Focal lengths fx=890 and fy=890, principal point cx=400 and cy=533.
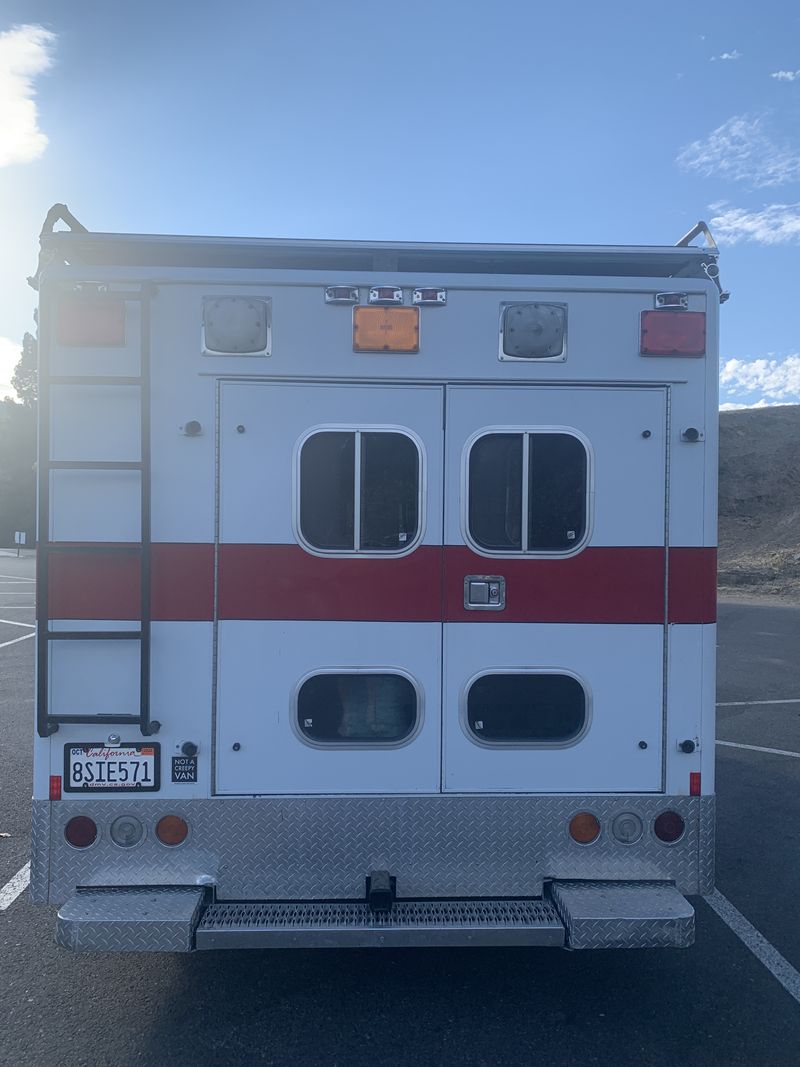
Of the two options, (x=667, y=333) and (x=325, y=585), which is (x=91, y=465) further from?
(x=667, y=333)

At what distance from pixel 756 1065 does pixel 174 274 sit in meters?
3.78

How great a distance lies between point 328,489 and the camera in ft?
11.7

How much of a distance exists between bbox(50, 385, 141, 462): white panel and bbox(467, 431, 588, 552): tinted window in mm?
1352

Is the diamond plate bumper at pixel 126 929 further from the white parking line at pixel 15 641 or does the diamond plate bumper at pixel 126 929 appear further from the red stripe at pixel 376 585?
the white parking line at pixel 15 641

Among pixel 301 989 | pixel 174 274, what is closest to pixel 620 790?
pixel 301 989

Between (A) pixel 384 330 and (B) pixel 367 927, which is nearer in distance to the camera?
(B) pixel 367 927

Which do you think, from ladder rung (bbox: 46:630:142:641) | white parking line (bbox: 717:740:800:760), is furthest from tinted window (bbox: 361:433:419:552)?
white parking line (bbox: 717:740:800:760)

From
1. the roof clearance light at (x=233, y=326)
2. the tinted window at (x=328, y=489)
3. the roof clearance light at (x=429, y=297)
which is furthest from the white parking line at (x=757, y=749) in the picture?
the roof clearance light at (x=233, y=326)

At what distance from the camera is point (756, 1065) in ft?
11.0

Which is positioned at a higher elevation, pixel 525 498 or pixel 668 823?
pixel 525 498

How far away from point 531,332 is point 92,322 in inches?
68.5

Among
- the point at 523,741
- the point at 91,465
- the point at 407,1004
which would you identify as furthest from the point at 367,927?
the point at 91,465

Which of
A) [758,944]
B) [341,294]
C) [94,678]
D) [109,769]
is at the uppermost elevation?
[341,294]

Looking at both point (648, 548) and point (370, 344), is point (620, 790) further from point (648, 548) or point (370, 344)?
point (370, 344)
